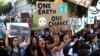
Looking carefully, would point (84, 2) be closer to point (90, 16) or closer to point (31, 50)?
point (90, 16)

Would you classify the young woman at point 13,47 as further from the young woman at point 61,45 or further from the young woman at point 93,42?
the young woman at point 93,42

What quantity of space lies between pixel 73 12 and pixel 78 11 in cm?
15

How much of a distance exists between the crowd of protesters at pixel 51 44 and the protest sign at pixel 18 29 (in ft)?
0.27

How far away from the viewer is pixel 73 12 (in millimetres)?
10984

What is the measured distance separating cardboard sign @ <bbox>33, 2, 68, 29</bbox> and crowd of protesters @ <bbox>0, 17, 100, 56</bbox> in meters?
0.17

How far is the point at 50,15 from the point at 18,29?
87cm

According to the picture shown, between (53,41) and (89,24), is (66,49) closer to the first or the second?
(53,41)

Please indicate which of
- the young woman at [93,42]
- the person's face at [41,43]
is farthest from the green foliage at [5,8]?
the young woman at [93,42]

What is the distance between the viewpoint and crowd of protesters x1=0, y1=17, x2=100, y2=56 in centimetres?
878

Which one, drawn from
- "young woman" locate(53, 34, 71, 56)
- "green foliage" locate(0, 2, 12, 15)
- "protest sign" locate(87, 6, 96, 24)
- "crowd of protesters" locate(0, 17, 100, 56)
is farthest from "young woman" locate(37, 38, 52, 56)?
"protest sign" locate(87, 6, 96, 24)

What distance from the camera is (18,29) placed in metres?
8.94

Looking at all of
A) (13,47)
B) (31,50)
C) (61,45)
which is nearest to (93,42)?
(61,45)

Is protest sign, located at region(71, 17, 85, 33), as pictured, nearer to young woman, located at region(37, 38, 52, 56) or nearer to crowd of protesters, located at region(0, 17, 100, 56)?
crowd of protesters, located at region(0, 17, 100, 56)

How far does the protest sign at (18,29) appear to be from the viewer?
8.86 m
